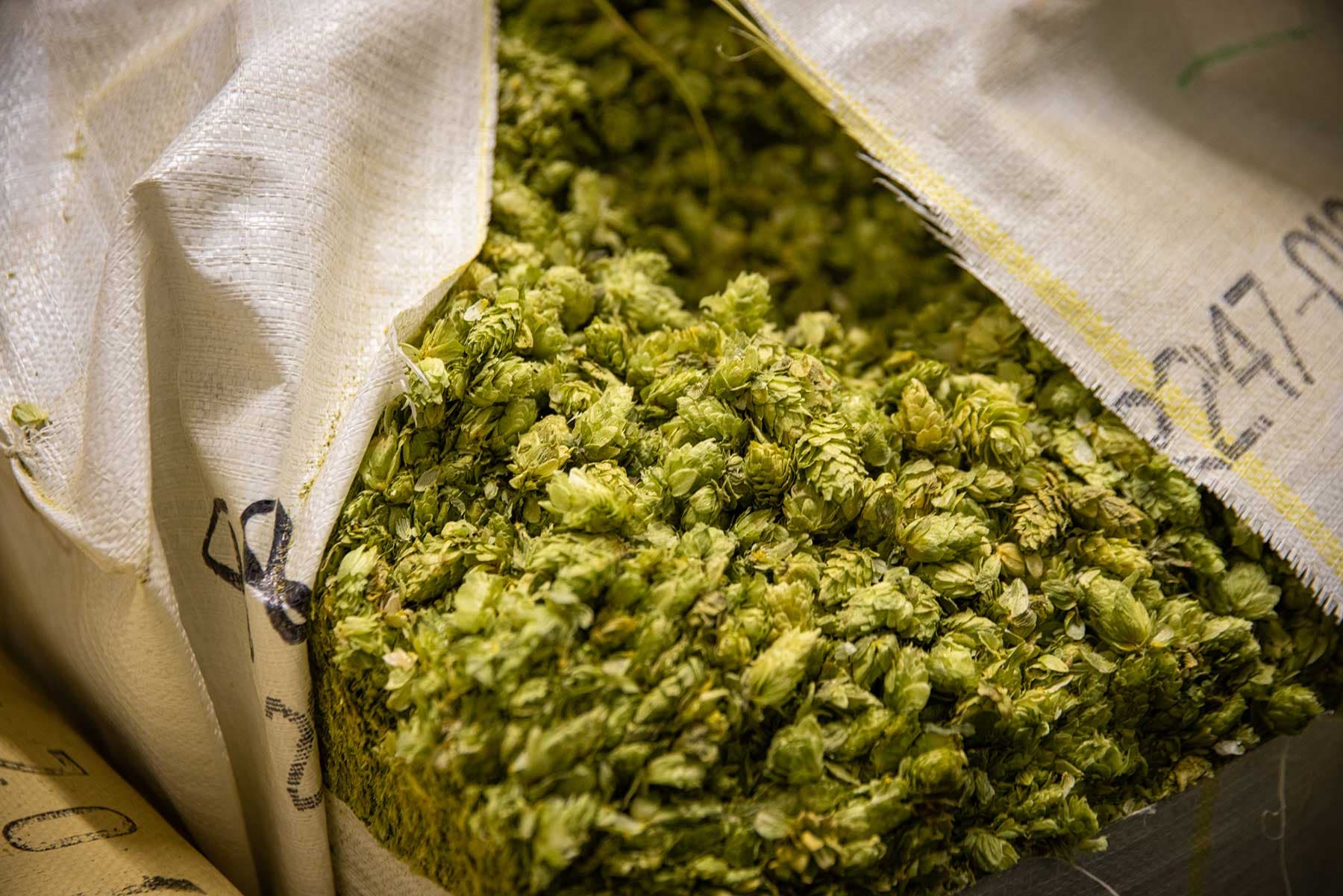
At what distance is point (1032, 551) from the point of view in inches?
35.5

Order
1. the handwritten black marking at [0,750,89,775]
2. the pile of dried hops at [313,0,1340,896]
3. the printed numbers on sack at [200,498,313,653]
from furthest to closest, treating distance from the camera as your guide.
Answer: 1. the handwritten black marking at [0,750,89,775]
2. the printed numbers on sack at [200,498,313,653]
3. the pile of dried hops at [313,0,1340,896]

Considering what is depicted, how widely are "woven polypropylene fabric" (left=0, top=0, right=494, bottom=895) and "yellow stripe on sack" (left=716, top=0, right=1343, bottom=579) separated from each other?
371mm

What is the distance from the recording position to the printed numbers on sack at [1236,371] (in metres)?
0.98

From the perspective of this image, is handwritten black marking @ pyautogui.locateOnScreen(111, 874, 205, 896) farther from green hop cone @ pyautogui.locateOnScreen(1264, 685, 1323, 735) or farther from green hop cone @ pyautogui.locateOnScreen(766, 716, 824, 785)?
green hop cone @ pyautogui.locateOnScreen(1264, 685, 1323, 735)

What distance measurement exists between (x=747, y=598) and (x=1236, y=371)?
2.00 ft

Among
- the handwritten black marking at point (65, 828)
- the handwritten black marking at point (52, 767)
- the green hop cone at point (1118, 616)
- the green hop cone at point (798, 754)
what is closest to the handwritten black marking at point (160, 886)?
the handwritten black marking at point (65, 828)

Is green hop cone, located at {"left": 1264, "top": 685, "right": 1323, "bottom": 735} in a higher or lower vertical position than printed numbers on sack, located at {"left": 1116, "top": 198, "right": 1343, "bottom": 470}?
lower

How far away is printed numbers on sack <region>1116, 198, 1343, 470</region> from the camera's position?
98cm

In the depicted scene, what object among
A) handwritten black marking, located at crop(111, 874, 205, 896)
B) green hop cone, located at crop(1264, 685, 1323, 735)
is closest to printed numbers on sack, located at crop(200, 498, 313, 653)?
handwritten black marking, located at crop(111, 874, 205, 896)

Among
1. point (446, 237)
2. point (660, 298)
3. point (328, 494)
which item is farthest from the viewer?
point (660, 298)

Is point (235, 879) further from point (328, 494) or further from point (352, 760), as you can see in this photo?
point (328, 494)

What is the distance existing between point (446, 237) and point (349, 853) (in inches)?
24.4

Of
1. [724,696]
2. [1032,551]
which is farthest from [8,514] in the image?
[1032,551]

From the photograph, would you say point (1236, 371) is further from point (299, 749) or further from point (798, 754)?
point (299, 749)
